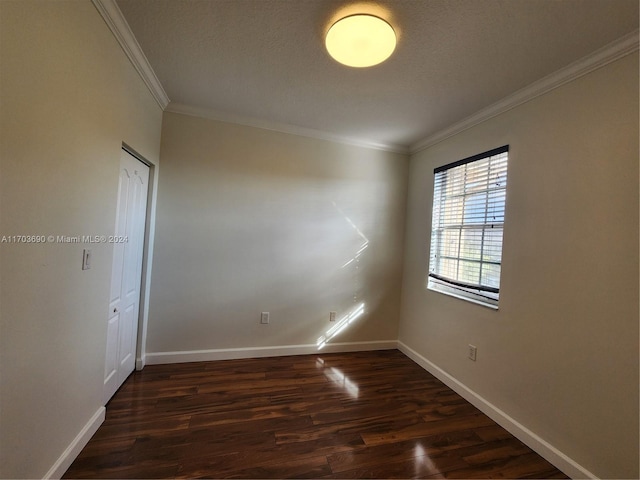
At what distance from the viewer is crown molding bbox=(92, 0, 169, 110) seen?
142cm

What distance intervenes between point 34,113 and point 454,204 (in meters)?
2.96

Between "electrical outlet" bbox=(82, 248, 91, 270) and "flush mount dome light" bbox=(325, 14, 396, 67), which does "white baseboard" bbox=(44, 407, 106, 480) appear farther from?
"flush mount dome light" bbox=(325, 14, 396, 67)

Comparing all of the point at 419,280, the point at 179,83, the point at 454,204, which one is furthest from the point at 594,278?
the point at 179,83

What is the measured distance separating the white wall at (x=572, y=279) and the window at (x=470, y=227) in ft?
0.35

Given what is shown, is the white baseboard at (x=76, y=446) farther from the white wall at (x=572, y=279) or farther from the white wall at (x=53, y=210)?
the white wall at (x=572, y=279)

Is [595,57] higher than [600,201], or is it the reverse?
[595,57]

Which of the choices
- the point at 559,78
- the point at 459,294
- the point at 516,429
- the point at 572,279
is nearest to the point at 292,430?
the point at 516,429

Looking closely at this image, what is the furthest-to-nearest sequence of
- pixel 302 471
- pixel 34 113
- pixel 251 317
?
pixel 251 317 → pixel 302 471 → pixel 34 113

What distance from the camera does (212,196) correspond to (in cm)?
266

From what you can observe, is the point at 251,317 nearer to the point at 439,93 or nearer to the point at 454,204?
the point at 454,204

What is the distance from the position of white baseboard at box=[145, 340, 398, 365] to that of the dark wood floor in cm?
10

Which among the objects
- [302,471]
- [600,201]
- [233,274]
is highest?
[600,201]

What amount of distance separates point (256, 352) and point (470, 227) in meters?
2.50

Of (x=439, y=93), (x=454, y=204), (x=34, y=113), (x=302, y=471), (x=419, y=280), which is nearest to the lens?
(x=34, y=113)
